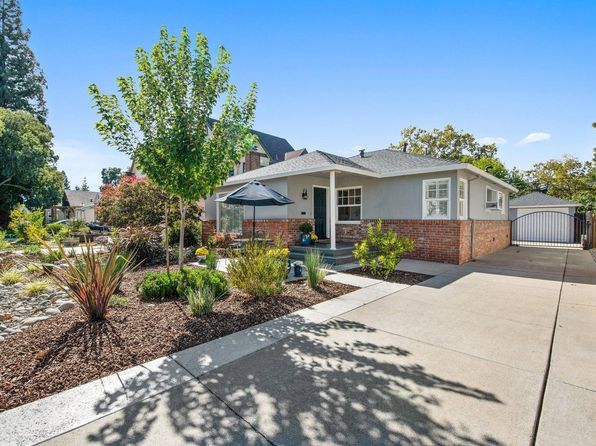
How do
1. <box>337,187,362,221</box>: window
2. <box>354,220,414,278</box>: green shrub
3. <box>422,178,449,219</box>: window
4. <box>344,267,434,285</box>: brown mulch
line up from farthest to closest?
<box>337,187,362,221</box>: window < <box>422,178,449,219</box>: window < <box>354,220,414,278</box>: green shrub < <box>344,267,434,285</box>: brown mulch

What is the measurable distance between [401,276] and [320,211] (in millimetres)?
5705

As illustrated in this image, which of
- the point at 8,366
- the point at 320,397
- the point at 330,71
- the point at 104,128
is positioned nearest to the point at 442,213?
the point at 330,71

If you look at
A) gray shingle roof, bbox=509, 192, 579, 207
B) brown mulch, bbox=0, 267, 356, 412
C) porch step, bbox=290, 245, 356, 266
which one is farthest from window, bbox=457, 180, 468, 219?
gray shingle roof, bbox=509, 192, 579, 207

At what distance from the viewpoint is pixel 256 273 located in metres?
5.52

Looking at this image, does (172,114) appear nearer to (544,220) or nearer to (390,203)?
(390,203)

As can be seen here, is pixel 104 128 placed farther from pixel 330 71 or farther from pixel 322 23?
pixel 330 71

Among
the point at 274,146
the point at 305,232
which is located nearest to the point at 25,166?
the point at 274,146

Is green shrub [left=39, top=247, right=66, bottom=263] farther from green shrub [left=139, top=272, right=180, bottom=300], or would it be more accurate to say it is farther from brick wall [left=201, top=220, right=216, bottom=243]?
brick wall [left=201, top=220, right=216, bottom=243]

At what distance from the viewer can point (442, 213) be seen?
1023 centimetres

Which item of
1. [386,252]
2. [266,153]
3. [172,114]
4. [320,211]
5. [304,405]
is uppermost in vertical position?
[266,153]

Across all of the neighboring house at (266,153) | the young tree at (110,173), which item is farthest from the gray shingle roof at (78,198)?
the young tree at (110,173)

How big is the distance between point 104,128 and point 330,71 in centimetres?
768

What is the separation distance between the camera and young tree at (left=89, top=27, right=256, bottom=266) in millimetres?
4984

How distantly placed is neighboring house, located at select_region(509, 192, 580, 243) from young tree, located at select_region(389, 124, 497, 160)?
10036mm
